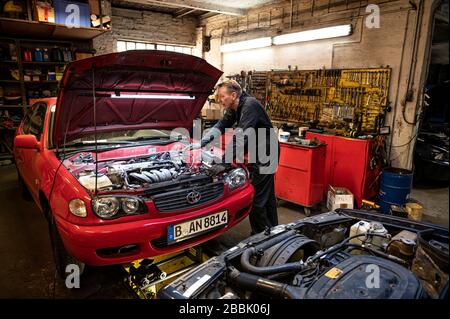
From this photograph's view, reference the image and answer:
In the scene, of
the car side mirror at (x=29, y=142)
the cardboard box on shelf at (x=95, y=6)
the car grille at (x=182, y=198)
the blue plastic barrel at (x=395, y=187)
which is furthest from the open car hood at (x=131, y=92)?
the cardboard box on shelf at (x=95, y=6)

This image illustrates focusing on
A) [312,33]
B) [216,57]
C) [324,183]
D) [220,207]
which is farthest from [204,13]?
[220,207]

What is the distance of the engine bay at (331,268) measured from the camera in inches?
42.2

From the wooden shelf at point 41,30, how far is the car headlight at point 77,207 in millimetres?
4685

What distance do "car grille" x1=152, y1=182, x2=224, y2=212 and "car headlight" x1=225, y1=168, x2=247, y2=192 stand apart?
15 cm

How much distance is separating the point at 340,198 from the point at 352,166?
538 mm

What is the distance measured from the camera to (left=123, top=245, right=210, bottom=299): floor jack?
1994 mm

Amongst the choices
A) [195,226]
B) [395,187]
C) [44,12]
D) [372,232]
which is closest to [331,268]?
[372,232]

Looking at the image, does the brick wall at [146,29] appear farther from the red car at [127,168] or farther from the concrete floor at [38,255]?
the red car at [127,168]

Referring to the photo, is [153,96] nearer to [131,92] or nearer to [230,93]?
[131,92]

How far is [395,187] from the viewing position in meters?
3.57

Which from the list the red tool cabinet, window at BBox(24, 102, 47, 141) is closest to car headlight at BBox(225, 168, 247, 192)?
window at BBox(24, 102, 47, 141)

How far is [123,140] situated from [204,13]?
19.9 feet
